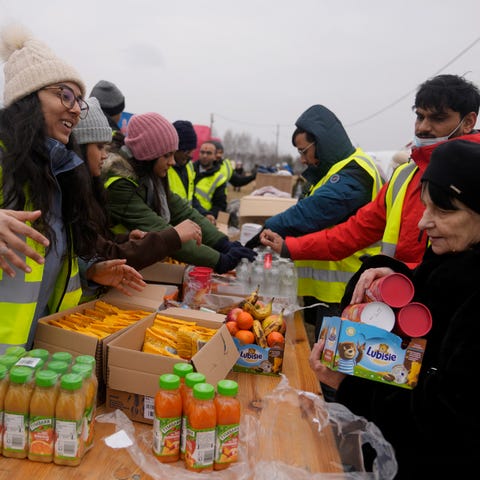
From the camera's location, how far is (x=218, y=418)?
3.93 feet

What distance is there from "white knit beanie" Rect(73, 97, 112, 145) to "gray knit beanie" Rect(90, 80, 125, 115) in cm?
278

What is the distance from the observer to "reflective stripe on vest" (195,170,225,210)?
7316mm

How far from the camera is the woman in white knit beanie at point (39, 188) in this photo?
4.93 feet

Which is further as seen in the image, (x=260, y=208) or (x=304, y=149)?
(x=260, y=208)

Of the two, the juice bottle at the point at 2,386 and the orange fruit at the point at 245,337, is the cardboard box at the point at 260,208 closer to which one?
the orange fruit at the point at 245,337

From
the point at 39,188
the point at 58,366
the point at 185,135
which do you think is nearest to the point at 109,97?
the point at 185,135

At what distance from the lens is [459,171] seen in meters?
1.32

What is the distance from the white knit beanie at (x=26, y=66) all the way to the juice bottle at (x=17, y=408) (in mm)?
1133

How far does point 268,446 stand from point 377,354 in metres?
0.47

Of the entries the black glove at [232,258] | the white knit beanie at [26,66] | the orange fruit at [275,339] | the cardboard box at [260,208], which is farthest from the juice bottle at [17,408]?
the cardboard box at [260,208]

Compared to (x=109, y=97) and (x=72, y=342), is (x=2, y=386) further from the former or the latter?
(x=109, y=97)

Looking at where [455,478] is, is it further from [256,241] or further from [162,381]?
[256,241]

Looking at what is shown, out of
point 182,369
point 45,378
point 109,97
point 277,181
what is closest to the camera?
point 45,378

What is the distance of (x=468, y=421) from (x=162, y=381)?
0.84 m
